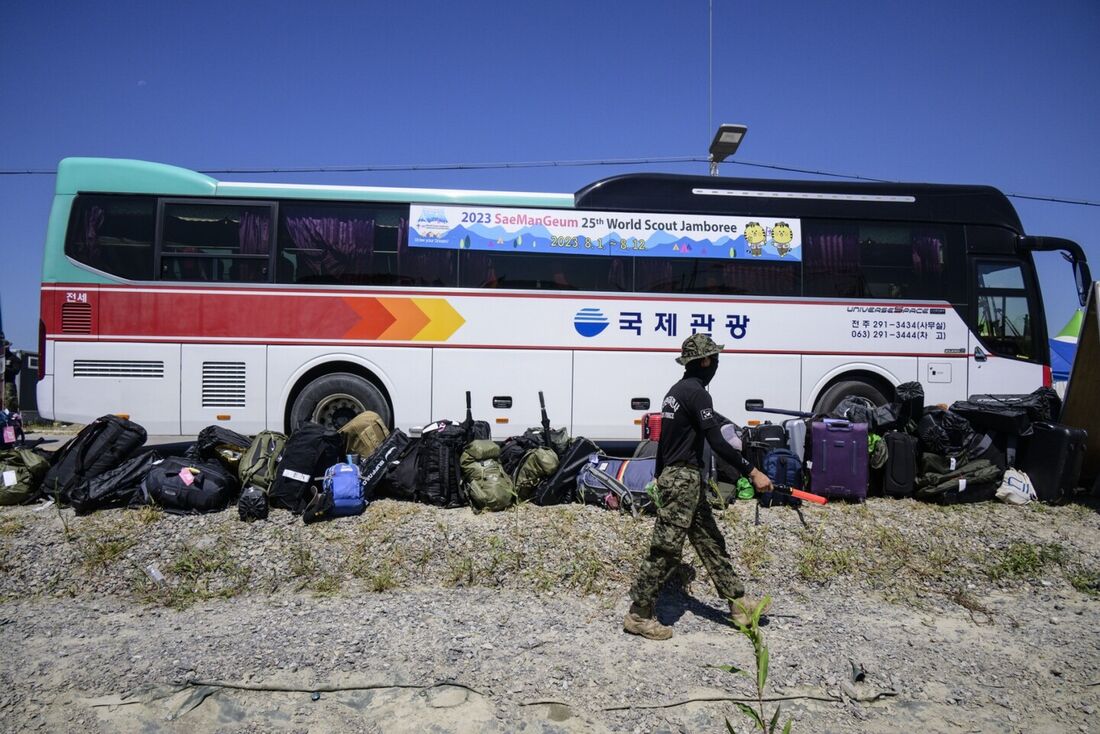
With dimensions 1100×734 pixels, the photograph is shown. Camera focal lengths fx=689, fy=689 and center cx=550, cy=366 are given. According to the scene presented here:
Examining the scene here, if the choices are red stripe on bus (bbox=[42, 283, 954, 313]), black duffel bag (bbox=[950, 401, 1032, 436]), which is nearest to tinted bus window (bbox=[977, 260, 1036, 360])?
red stripe on bus (bbox=[42, 283, 954, 313])

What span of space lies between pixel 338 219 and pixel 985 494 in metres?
8.56

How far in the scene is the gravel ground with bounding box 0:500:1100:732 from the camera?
3.88 m

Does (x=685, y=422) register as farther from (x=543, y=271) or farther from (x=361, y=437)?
(x=543, y=271)

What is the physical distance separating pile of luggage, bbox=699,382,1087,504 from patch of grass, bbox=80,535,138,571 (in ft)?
19.3

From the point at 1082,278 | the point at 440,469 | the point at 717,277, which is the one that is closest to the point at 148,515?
the point at 440,469

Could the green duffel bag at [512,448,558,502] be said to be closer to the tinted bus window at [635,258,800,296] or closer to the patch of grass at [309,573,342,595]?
the patch of grass at [309,573,342,595]

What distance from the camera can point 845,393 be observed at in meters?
9.55

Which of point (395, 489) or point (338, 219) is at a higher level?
point (338, 219)

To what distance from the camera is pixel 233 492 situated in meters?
7.08

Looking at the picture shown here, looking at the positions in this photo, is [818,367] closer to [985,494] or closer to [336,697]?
[985,494]

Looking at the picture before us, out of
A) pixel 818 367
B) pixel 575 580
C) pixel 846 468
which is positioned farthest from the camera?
pixel 818 367

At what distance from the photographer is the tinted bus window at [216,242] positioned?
8.95 metres

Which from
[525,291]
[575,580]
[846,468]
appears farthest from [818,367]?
[575,580]

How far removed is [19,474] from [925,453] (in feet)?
32.0
